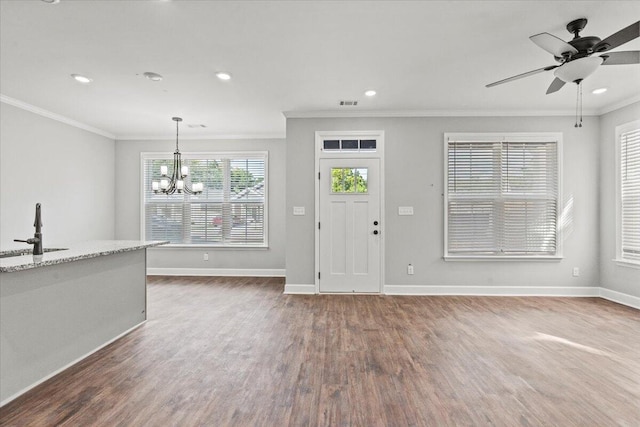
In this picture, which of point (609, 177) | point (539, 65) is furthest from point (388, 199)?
point (609, 177)

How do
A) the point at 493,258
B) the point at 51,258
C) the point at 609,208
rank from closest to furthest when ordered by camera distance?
the point at 51,258 → the point at 609,208 → the point at 493,258

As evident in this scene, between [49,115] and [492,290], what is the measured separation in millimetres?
7272

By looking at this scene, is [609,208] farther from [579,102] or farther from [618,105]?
[579,102]

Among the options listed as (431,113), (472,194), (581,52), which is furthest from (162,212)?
(581,52)

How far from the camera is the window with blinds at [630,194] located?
13.9ft

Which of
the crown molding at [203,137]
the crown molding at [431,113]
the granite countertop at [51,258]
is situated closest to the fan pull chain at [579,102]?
the crown molding at [431,113]

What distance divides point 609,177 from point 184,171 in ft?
21.4

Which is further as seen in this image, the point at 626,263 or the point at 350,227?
the point at 350,227

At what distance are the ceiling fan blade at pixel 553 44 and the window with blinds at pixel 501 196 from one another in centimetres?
245

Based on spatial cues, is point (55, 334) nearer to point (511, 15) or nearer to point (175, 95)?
point (175, 95)

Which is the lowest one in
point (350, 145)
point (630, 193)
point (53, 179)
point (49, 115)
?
point (630, 193)

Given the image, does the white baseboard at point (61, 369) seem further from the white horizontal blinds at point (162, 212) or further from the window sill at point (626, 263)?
the window sill at point (626, 263)

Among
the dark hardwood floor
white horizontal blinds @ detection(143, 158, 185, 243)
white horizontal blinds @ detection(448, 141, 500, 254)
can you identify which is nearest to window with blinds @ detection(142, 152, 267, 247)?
white horizontal blinds @ detection(143, 158, 185, 243)

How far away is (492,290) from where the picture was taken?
4863 mm
